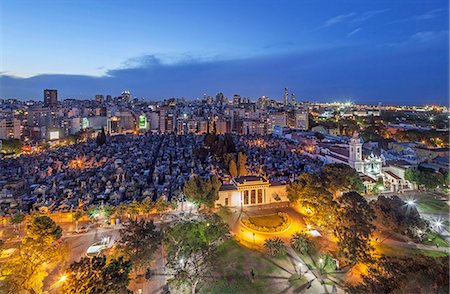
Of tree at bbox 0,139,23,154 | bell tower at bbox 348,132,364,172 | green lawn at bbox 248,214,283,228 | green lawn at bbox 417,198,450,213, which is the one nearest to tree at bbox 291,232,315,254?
green lawn at bbox 248,214,283,228

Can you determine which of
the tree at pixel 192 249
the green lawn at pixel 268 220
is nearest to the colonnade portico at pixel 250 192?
the green lawn at pixel 268 220

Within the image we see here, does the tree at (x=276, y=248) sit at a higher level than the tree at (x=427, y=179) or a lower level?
lower

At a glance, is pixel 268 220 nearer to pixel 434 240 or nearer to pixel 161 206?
pixel 161 206

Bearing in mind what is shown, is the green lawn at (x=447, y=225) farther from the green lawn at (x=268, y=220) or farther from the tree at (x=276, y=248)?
the tree at (x=276, y=248)

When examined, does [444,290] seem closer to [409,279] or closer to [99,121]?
[409,279]

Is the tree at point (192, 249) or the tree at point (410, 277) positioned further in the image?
the tree at point (192, 249)

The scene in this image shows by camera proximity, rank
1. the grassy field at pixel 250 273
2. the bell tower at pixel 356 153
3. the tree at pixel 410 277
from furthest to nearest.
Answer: the bell tower at pixel 356 153, the grassy field at pixel 250 273, the tree at pixel 410 277

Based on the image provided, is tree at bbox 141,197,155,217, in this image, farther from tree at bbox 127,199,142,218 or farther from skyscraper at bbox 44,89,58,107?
skyscraper at bbox 44,89,58,107

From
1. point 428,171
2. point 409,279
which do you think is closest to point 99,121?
point 428,171
